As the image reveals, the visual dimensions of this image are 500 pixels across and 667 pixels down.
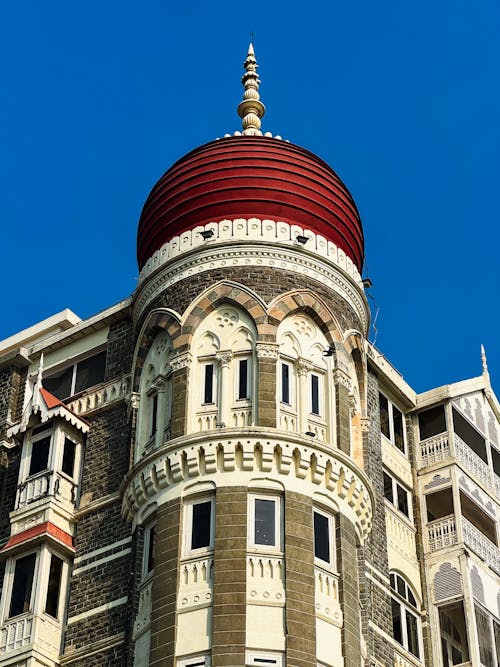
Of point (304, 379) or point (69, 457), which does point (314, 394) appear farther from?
point (69, 457)

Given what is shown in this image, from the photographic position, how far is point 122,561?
3591cm

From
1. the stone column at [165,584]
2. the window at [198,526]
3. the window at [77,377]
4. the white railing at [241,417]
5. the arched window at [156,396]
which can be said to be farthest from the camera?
the window at [77,377]

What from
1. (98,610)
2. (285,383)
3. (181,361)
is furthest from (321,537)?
(98,610)

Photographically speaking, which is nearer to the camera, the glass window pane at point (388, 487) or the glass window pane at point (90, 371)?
the glass window pane at point (388, 487)

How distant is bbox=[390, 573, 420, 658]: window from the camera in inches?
1502

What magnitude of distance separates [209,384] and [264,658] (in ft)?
24.7

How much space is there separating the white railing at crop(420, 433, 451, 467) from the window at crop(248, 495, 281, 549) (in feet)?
33.0

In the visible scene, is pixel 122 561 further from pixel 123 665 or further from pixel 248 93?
pixel 248 93

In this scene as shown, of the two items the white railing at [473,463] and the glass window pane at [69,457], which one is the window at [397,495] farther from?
the glass window pane at [69,457]

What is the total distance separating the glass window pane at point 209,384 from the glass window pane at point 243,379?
70 centimetres

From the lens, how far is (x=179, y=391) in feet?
117

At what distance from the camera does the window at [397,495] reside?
135 ft

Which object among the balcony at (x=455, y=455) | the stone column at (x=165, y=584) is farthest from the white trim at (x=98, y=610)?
the balcony at (x=455, y=455)

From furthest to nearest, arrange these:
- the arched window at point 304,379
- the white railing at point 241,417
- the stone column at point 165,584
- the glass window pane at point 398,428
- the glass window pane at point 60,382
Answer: the glass window pane at point 398,428, the glass window pane at point 60,382, the arched window at point 304,379, the white railing at point 241,417, the stone column at point 165,584
